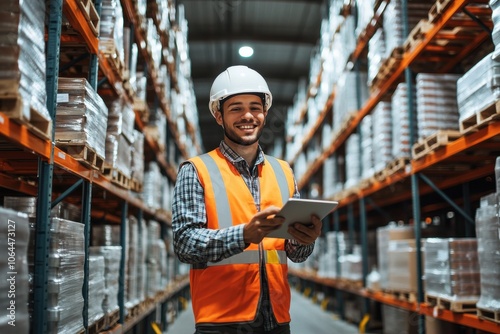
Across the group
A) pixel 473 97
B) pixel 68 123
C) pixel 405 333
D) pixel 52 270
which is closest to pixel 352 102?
pixel 405 333

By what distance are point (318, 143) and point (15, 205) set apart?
10.5 metres

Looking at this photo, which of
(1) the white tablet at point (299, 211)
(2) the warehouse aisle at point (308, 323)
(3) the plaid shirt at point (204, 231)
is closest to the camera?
(1) the white tablet at point (299, 211)

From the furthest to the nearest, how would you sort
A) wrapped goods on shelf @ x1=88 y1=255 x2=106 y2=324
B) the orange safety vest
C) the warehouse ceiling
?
the warehouse ceiling < wrapped goods on shelf @ x1=88 y1=255 x2=106 y2=324 < the orange safety vest

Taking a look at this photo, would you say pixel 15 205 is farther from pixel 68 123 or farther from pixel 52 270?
pixel 68 123

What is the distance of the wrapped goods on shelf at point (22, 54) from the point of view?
8.84ft

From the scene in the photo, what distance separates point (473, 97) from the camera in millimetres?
4605

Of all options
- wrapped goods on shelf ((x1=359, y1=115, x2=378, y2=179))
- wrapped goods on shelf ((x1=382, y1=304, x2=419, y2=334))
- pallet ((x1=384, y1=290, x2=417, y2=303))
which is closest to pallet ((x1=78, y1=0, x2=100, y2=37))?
pallet ((x1=384, y1=290, x2=417, y2=303))

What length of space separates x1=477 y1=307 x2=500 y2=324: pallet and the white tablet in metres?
2.31

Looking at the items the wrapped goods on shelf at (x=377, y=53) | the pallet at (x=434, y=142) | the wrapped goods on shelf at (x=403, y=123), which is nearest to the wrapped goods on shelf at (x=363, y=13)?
the wrapped goods on shelf at (x=377, y=53)

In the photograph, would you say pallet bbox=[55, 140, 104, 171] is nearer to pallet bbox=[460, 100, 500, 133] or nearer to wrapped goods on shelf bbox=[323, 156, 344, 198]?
pallet bbox=[460, 100, 500, 133]

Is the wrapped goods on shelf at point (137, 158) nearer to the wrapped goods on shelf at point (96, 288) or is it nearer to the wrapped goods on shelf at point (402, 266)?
the wrapped goods on shelf at point (96, 288)

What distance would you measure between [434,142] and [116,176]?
319 cm

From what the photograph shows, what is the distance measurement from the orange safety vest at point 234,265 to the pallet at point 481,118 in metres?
1.98

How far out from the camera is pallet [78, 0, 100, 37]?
13.2ft
